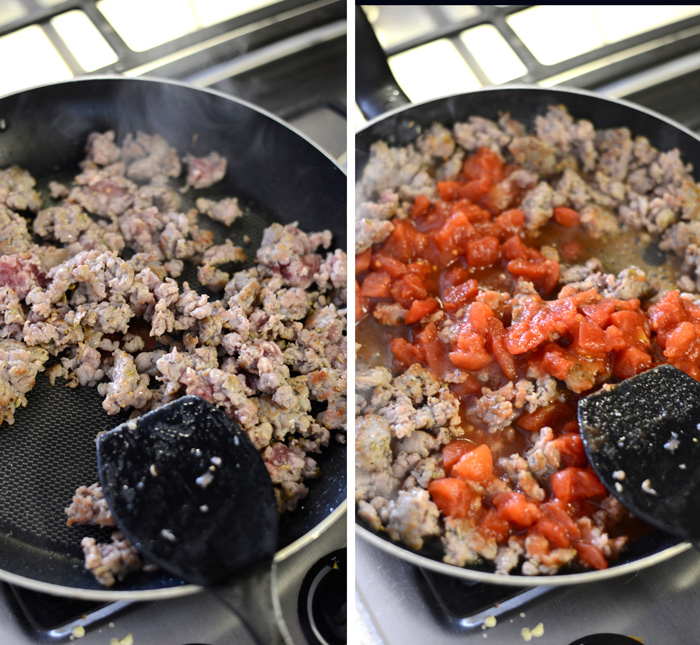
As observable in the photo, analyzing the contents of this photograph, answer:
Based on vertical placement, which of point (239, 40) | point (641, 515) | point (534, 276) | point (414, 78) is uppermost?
point (239, 40)

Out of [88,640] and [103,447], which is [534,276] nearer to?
[103,447]

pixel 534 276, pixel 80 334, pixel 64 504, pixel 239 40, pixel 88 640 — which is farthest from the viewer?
pixel 239 40

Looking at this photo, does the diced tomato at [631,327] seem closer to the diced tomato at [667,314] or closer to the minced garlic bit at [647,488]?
the diced tomato at [667,314]

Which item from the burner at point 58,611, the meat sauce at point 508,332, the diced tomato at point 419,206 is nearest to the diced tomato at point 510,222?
the meat sauce at point 508,332

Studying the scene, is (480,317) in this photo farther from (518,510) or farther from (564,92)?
(564,92)

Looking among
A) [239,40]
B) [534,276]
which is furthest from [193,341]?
[239,40]

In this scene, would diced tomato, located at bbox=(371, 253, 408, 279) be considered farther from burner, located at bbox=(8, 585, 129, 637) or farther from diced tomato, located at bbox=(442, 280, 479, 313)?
burner, located at bbox=(8, 585, 129, 637)
